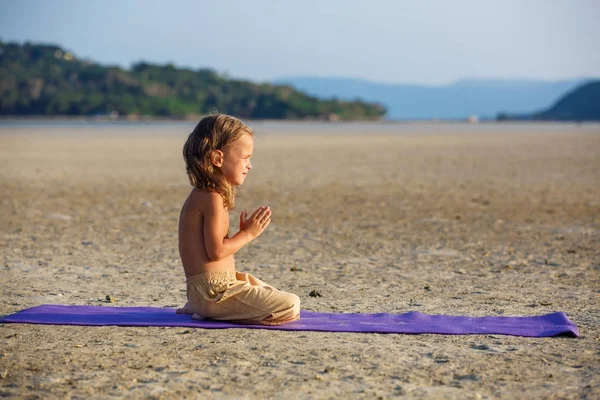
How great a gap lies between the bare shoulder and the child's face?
17 cm

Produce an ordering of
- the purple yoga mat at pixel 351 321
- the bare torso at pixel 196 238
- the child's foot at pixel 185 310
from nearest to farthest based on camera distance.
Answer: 1. the purple yoga mat at pixel 351 321
2. the bare torso at pixel 196 238
3. the child's foot at pixel 185 310

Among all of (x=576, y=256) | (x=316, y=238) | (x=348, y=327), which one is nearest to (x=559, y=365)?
(x=348, y=327)

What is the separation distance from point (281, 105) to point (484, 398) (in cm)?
19049

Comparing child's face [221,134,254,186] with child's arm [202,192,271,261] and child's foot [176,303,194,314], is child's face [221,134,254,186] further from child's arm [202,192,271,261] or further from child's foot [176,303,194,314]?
child's foot [176,303,194,314]

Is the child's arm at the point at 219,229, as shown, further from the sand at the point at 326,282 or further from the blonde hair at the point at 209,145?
the sand at the point at 326,282

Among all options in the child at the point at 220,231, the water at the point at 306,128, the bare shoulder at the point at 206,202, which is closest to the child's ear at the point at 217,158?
the child at the point at 220,231

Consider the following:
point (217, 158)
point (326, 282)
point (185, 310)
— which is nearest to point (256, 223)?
point (217, 158)

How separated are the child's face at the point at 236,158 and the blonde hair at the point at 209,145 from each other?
0.03 m

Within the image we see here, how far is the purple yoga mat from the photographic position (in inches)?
219

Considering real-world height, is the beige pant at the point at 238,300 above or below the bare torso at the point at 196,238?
below

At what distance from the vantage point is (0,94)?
583ft

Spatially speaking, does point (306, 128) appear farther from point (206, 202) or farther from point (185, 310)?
point (206, 202)

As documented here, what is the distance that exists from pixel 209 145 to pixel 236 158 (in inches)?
7.5

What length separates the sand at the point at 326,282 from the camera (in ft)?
14.9
